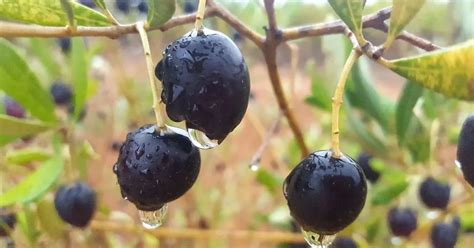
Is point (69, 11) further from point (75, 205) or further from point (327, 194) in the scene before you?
point (75, 205)

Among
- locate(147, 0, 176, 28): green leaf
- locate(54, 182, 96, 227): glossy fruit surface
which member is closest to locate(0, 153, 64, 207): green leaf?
locate(54, 182, 96, 227): glossy fruit surface

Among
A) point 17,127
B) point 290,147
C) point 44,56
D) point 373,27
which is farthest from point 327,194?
point 44,56

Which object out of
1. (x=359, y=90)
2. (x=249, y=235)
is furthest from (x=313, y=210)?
(x=249, y=235)

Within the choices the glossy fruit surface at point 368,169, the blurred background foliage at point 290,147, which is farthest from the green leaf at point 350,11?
the glossy fruit surface at point 368,169

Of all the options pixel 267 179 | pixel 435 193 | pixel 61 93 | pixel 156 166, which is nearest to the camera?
pixel 156 166

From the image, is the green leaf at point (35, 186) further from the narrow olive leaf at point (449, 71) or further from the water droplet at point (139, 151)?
the narrow olive leaf at point (449, 71)

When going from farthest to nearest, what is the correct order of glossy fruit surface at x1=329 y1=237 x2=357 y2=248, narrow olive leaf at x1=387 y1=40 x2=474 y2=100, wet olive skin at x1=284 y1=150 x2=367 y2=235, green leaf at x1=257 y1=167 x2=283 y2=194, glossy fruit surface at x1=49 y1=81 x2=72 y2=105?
glossy fruit surface at x1=49 y1=81 x2=72 y2=105, green leaf at x1=257 y1=167 x2=283 y2=194, glossy fruit surface at x1=329 y1=237 x2=357 y2=248, wet olive skin at x1=284 y1=150 x2=367 y2=235, narrow olive leaf at x1=387 y1=40 x2=474 y2=100

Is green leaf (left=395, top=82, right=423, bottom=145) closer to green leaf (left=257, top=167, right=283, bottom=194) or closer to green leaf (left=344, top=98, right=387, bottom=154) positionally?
green leaf (left=344, top=98, right=387, bottom=154)

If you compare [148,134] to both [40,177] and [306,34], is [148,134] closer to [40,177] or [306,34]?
[306,34]
